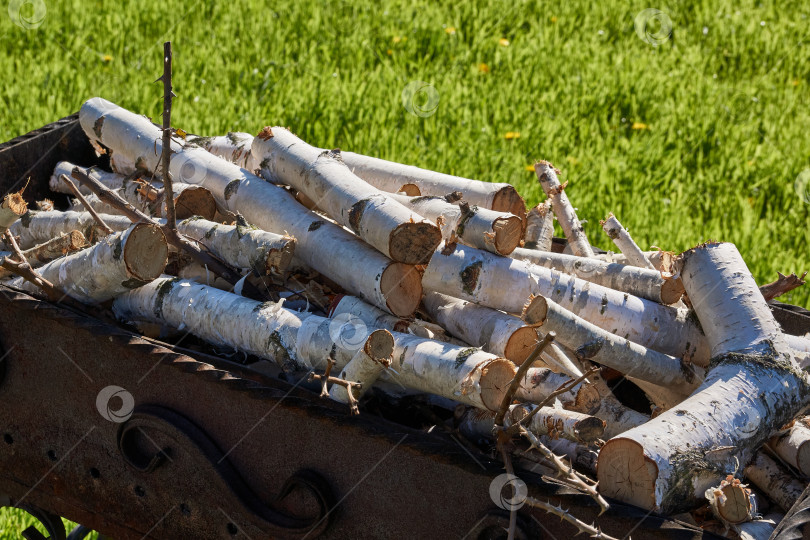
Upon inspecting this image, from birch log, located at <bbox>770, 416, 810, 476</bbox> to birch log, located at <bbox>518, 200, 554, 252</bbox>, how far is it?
1.05 metres

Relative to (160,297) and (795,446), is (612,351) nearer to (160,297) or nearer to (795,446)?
(795,446)

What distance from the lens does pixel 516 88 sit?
635cm

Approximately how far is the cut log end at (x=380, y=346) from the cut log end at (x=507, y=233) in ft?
2.02

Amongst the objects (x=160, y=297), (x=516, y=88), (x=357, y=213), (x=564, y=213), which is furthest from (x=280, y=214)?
(x=516, y=88)

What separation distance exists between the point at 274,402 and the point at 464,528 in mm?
543

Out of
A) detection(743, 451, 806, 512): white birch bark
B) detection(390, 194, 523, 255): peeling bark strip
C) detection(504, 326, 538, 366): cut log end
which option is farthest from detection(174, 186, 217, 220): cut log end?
detection(743, 451, 806, 512): white birch bark

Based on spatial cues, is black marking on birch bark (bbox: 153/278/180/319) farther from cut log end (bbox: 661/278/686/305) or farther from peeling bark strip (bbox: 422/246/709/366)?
cut log end (bbox: 661/278/686/305)

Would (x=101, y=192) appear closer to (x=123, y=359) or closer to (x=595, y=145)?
(x=123, y=359)

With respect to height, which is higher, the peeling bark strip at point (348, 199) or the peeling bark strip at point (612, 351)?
the peeling bark strip at point (348, 199)

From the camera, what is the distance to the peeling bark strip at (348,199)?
2.45 m

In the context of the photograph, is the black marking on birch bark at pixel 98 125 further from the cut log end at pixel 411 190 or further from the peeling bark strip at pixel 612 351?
the peeling bark strip at pixel 612 351

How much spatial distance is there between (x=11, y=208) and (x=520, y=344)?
5.59ft

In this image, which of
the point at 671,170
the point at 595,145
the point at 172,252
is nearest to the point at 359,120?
the point at 595,145

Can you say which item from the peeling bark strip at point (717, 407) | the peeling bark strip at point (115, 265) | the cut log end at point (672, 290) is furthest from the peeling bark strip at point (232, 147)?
the peeling bark strip at point (717, 407)
